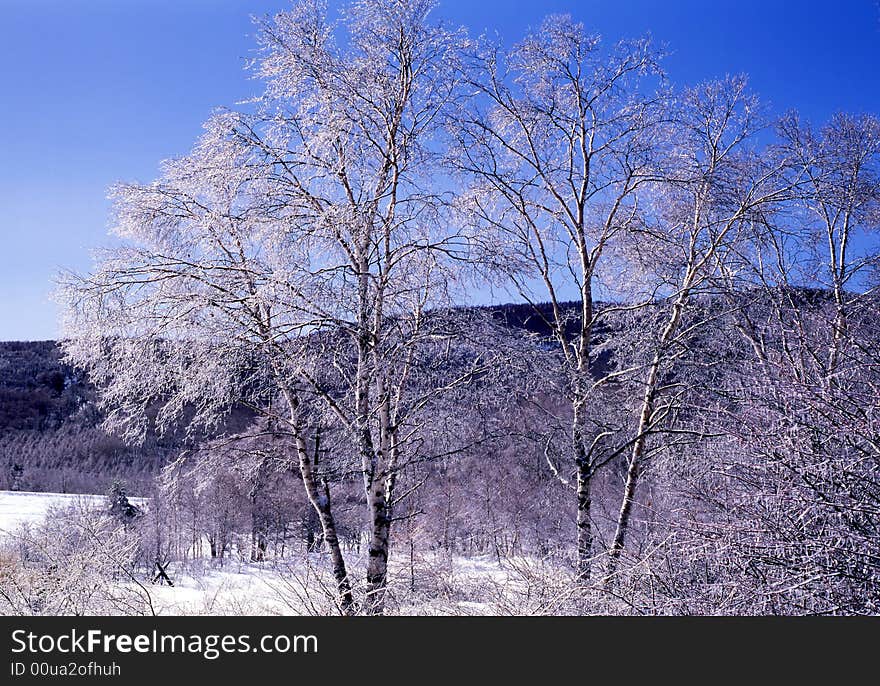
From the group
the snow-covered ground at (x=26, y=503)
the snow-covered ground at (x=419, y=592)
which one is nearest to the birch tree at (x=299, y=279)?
the snow-covered ground at (x=419, y=592)

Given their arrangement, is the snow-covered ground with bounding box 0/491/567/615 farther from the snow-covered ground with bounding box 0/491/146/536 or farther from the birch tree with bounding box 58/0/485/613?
the snow-covered ground with bounding box 0/491/146/536

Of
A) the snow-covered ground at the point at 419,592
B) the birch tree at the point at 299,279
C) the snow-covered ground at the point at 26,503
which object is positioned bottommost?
the snow-covered ground at the point at 26,503

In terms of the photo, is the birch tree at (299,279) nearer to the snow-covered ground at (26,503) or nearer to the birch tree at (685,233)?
the birch tree at (685,233)

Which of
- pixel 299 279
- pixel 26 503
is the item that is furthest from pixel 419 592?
pixel 26 503

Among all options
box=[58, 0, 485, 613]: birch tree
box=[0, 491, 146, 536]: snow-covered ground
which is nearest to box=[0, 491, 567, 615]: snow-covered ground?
box=[58, 0, 485, 613]: birch tree

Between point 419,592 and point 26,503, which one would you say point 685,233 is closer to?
point 419,592

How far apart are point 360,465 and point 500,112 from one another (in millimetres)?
5619

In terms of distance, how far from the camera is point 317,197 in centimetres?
802

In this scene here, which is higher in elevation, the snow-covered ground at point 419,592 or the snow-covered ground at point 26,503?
the snow-covered ground at point 419,592

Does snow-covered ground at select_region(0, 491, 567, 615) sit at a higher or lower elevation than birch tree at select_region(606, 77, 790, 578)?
lower
